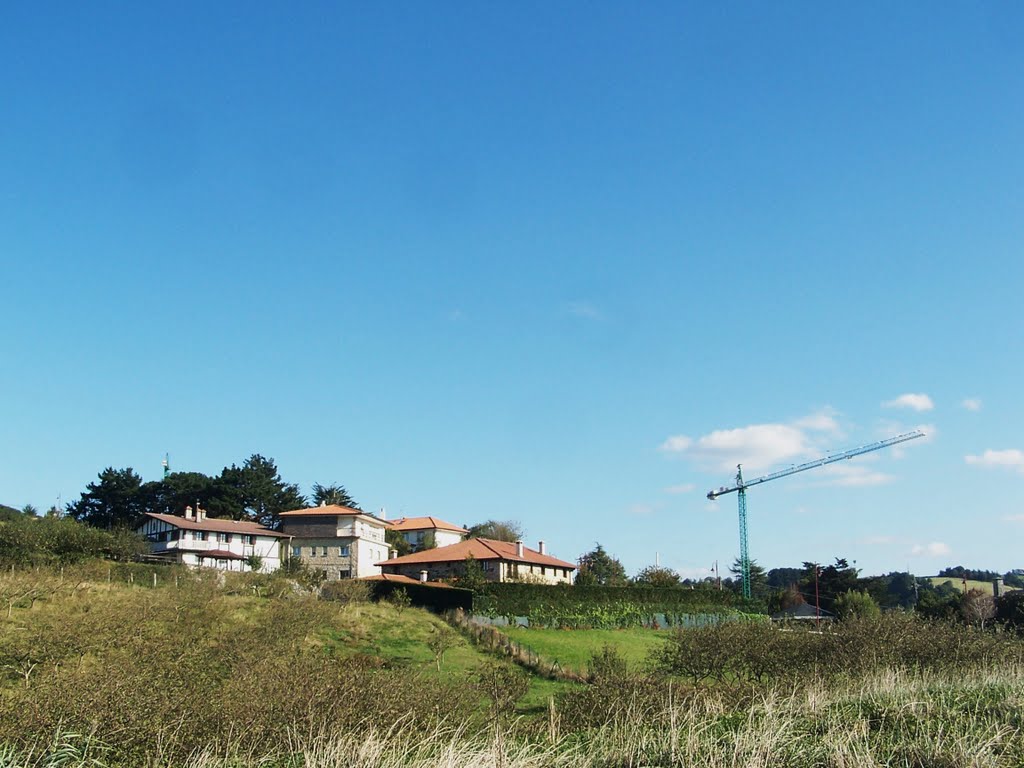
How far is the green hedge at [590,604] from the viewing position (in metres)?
51.0

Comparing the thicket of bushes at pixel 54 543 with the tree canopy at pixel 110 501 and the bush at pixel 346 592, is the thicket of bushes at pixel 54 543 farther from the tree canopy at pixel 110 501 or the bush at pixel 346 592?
the tree canopy at pixel 110 501

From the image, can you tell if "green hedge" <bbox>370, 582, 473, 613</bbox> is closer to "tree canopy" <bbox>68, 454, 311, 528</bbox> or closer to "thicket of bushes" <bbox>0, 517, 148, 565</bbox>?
"thicket of bushes" <bbox>0, 517, 148, 565</bbox>

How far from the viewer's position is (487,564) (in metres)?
63.2

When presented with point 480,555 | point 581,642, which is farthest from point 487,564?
point 581,642

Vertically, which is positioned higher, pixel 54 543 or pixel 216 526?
pixel 216 526

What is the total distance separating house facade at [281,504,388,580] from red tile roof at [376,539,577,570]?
323cm

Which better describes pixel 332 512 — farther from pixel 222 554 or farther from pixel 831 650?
pixel 831 650

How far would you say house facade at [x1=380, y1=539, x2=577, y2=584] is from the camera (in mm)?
62656

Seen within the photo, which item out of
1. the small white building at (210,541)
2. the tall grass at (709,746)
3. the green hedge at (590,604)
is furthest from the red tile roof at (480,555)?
the tall grass at (709,746)

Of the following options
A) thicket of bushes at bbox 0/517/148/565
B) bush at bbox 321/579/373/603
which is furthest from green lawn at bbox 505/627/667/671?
thicket of bushes at bbox 0/517/148/565

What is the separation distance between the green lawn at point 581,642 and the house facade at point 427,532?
136 feet

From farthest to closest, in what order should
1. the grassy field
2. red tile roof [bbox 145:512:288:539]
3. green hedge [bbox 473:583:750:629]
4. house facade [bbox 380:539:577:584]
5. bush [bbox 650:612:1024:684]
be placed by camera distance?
red tile roof [bbox 145:512:288:539] < house facade [bbox 380:539:577:584] < green hedge [bbox 473:583:750:629] < bush [bbox 650:612:1024:684] < the grassy field

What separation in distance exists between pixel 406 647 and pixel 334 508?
39311 millimetres

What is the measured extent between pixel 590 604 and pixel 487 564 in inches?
426
